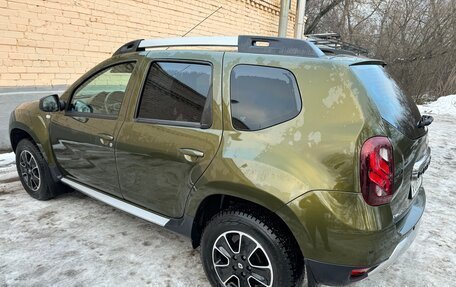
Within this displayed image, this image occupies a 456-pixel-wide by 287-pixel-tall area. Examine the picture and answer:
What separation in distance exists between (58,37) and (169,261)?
451 centimetres

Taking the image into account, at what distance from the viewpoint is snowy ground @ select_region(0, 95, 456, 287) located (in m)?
2.80

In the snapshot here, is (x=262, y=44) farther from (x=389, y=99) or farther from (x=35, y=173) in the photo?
(x=35, y=173)

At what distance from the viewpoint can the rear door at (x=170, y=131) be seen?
2.51m

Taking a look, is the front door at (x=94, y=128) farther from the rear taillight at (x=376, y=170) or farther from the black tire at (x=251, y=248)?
the rear taillight at (x=376, y=170)

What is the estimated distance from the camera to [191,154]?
252 centimetres

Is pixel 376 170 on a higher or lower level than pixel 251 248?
higher

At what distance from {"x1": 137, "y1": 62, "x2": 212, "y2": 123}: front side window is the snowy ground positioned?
46.2 inches

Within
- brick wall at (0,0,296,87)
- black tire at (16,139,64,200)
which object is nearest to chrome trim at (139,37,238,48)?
black tire at (16,139,64,200)

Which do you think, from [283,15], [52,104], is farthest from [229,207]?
[283,15]

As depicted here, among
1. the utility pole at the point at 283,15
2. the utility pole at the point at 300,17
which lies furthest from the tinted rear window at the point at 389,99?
the utility pole at the point at 300,17

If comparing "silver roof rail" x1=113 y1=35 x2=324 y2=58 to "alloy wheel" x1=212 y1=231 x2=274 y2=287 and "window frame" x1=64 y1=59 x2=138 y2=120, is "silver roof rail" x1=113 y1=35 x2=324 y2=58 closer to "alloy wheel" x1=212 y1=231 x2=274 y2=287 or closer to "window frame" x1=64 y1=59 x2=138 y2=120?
"window frame" x1=64 y1=59 x2=138 y2=120

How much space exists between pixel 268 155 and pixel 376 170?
59cm

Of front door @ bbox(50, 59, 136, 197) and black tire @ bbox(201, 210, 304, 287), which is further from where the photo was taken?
front door @ bbox(50, 59, 136, 197)

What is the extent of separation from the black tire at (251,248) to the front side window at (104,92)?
1371 millimetres
